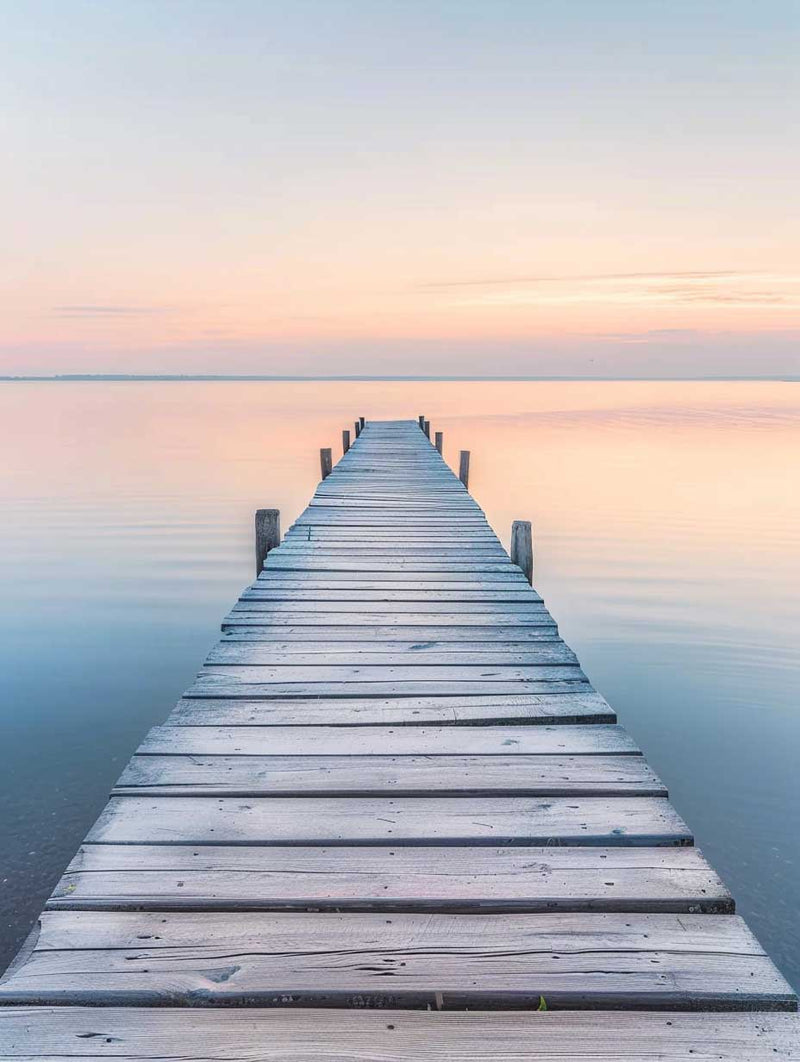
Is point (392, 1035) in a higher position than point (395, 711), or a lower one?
lower

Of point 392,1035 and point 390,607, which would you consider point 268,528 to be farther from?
point 392,1035

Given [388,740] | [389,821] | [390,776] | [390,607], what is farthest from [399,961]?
[390,607]

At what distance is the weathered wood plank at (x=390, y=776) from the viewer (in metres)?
2.87

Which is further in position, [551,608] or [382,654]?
[551,608]

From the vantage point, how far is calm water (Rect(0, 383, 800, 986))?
570cm

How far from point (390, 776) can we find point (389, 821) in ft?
1.08

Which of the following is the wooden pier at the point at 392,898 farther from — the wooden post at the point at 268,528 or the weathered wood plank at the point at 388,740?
the wooden post at the point at 268,528

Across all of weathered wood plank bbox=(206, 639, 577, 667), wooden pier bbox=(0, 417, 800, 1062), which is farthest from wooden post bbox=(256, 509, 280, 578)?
wooden pier bbox=(0, 417, 800, 1062)

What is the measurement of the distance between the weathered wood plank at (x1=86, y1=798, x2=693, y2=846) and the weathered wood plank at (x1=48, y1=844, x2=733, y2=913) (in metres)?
0.04

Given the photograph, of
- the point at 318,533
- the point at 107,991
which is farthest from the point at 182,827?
the point at 318,533

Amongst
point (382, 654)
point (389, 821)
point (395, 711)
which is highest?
point (382, 654)

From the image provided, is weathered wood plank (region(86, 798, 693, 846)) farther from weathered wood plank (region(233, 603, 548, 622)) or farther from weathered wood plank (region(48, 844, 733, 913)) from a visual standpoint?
weathered wood plank (region(233, 603, 548, 622))

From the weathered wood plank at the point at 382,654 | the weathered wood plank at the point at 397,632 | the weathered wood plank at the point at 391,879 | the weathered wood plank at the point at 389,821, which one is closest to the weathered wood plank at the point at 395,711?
the weathered wood plank at the point at 382,654

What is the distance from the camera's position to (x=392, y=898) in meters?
2.22
